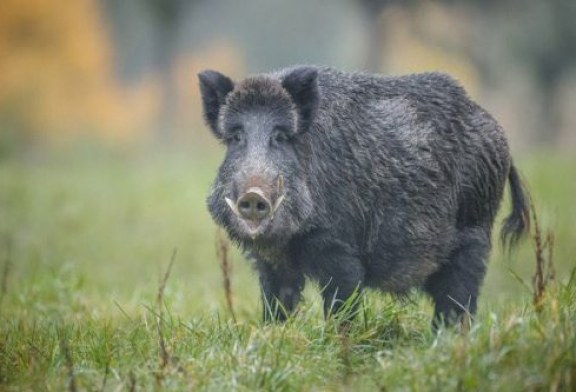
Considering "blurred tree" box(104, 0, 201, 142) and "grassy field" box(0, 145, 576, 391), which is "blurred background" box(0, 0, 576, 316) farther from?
"grassy field" box(0, 145, 576, 391)

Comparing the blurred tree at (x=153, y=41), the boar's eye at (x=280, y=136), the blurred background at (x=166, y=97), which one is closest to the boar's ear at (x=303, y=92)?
the boar's eye at (x=280, y=136)

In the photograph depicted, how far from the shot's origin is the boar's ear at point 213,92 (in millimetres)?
6164

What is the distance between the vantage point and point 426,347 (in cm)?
521

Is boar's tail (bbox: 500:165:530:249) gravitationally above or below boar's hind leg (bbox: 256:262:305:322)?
above

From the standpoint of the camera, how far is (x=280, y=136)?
6.00m

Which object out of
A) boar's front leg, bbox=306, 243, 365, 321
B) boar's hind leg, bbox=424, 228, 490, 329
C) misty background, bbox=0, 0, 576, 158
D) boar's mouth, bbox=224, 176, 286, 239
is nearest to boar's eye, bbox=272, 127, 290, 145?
boar's mouth, bbox=224, 176, 286, 239

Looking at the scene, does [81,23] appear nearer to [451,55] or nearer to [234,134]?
[451,55]

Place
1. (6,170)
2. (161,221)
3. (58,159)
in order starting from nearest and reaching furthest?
(161,221), (6,170), (58,159)

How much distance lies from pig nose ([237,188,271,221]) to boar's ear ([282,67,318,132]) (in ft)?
2.40

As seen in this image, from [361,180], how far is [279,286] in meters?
0.88

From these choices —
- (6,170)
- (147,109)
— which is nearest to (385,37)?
(6,170)

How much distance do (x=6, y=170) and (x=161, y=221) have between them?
549 cm

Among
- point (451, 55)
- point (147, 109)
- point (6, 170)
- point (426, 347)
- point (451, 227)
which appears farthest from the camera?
point (147, 109)

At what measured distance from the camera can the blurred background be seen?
44.0 feet
